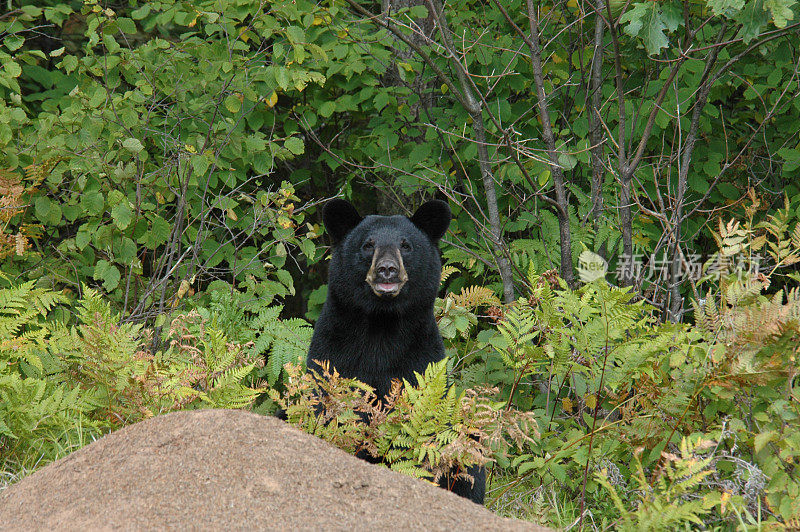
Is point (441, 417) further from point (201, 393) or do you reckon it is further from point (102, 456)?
point (102, 456)

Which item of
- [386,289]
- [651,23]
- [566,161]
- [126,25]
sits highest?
[651,23]

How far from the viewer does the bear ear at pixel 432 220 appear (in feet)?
15.5

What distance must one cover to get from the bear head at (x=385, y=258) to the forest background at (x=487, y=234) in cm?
62

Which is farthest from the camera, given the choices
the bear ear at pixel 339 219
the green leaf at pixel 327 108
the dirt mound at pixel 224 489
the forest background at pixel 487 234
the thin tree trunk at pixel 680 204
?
the green leaf at pixel 327 108

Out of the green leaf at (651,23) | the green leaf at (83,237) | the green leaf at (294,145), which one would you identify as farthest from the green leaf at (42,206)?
the green leaf at (651,23)

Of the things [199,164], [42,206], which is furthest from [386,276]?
[42,206]

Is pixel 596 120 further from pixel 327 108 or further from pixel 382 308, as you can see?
pixel 382 308

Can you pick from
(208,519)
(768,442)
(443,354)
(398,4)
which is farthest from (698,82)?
(208,519)

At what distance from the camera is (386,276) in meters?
4.27

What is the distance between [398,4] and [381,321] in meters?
3.69

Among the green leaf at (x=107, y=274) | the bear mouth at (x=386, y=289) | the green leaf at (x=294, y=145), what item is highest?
the green leaf at (x=294, y=145)

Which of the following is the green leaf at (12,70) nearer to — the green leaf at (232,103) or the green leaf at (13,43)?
the green leaf at (13,43)

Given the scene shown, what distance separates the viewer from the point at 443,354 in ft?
14.6

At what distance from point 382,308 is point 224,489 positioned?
166 centimetres
